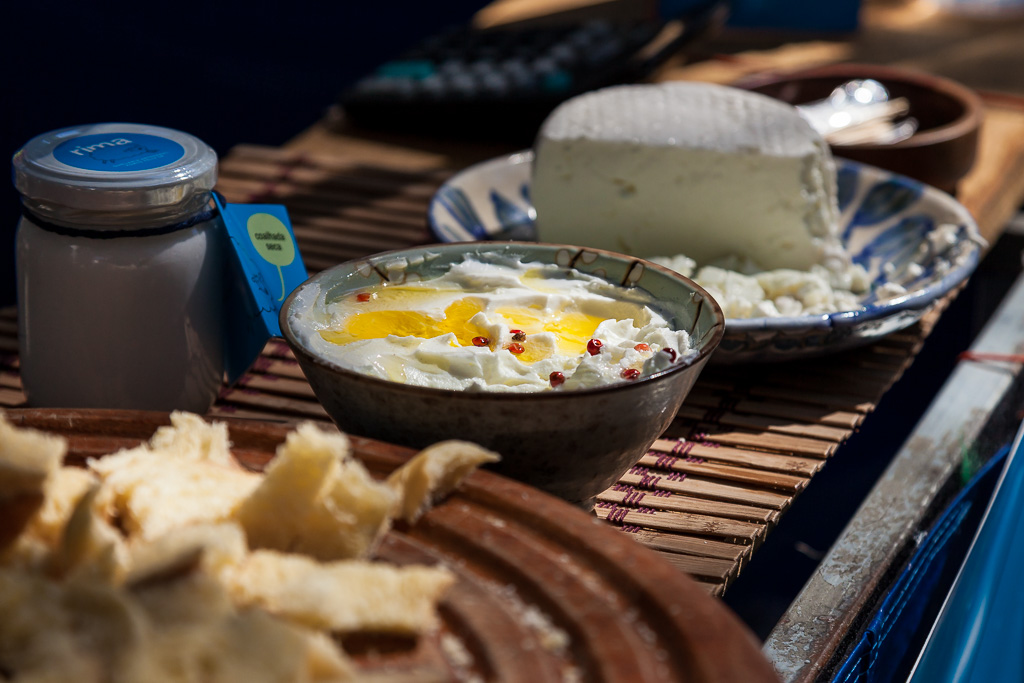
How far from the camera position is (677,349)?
30.7 inches

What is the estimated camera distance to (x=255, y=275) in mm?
916

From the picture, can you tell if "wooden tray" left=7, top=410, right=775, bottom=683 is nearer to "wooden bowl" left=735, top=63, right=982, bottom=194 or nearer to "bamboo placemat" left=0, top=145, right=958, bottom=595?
"bamboo placemat" left=0, top=145, right=958, bottom=595

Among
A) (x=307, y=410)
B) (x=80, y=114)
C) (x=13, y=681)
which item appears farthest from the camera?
(x=80, y=114)

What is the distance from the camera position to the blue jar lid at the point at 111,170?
0.81m

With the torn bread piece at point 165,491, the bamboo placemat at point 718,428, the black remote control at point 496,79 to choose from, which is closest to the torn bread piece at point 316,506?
the torn bread piece at point 165,491

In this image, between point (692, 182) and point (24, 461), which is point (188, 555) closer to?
point (24, 461)

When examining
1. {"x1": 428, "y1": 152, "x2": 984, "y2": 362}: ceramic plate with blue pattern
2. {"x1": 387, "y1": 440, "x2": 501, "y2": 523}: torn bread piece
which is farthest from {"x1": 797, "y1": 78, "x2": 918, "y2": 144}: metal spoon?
{"x1": 387, "y1": 440, "x2": 501, "y2": 523}: torn bread piece

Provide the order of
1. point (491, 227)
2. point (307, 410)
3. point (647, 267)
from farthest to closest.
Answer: point (491, 227)
point (307, 410)
point (647, 267)

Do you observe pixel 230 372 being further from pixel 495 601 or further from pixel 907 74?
pixel 907 74

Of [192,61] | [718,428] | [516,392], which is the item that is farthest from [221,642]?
[192,61]

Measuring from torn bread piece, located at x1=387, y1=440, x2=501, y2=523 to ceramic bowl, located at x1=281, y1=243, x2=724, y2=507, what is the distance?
0.05 metres

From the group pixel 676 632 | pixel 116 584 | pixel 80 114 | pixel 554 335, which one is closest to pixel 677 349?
pixel 554 335

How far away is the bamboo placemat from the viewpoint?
849 mm

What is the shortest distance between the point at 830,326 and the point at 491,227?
0.55m
